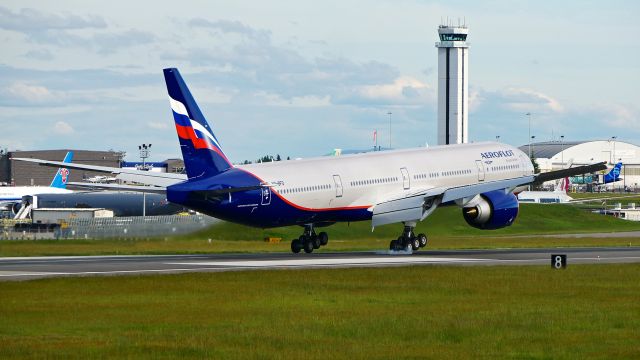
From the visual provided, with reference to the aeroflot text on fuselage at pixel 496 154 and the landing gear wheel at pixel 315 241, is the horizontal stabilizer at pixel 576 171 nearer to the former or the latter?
the aeroflot text on fuselage at pixel 496 154

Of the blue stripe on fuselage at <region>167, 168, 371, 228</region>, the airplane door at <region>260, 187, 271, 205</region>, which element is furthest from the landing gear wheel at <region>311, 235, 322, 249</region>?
the airplane door at <region>260, 187, 271, 205</region>

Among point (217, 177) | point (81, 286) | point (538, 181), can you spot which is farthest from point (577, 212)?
point (81, 286)

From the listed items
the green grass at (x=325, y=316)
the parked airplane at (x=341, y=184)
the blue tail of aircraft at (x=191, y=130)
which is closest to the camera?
the green grass at (x=325, y=316)

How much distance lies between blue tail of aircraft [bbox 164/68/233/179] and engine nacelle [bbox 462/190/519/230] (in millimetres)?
14281

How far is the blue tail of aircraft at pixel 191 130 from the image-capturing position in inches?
1965

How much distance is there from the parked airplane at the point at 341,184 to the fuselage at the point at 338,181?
0.17 feet

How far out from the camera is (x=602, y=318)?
27797 millimetres

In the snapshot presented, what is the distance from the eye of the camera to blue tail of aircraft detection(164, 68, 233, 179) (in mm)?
49906

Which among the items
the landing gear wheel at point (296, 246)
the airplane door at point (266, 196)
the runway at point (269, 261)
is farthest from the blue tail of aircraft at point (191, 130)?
the landing gear wheel at point (296, 246)

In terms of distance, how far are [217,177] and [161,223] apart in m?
22.2

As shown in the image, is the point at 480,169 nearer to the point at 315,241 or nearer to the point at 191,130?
the point at 315,241

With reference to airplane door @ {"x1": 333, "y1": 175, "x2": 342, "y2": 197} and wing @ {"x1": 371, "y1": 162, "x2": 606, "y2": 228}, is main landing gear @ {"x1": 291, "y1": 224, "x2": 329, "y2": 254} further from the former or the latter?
wing @ {"x1": 371, "y1": 162, "x2": 606, "y2": 228}

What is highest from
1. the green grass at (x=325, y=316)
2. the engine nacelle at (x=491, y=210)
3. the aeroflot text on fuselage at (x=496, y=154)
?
the aeroflot text on fuselage at (x=496, y=154)

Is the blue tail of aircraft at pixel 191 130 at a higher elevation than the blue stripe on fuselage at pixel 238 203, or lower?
higher
